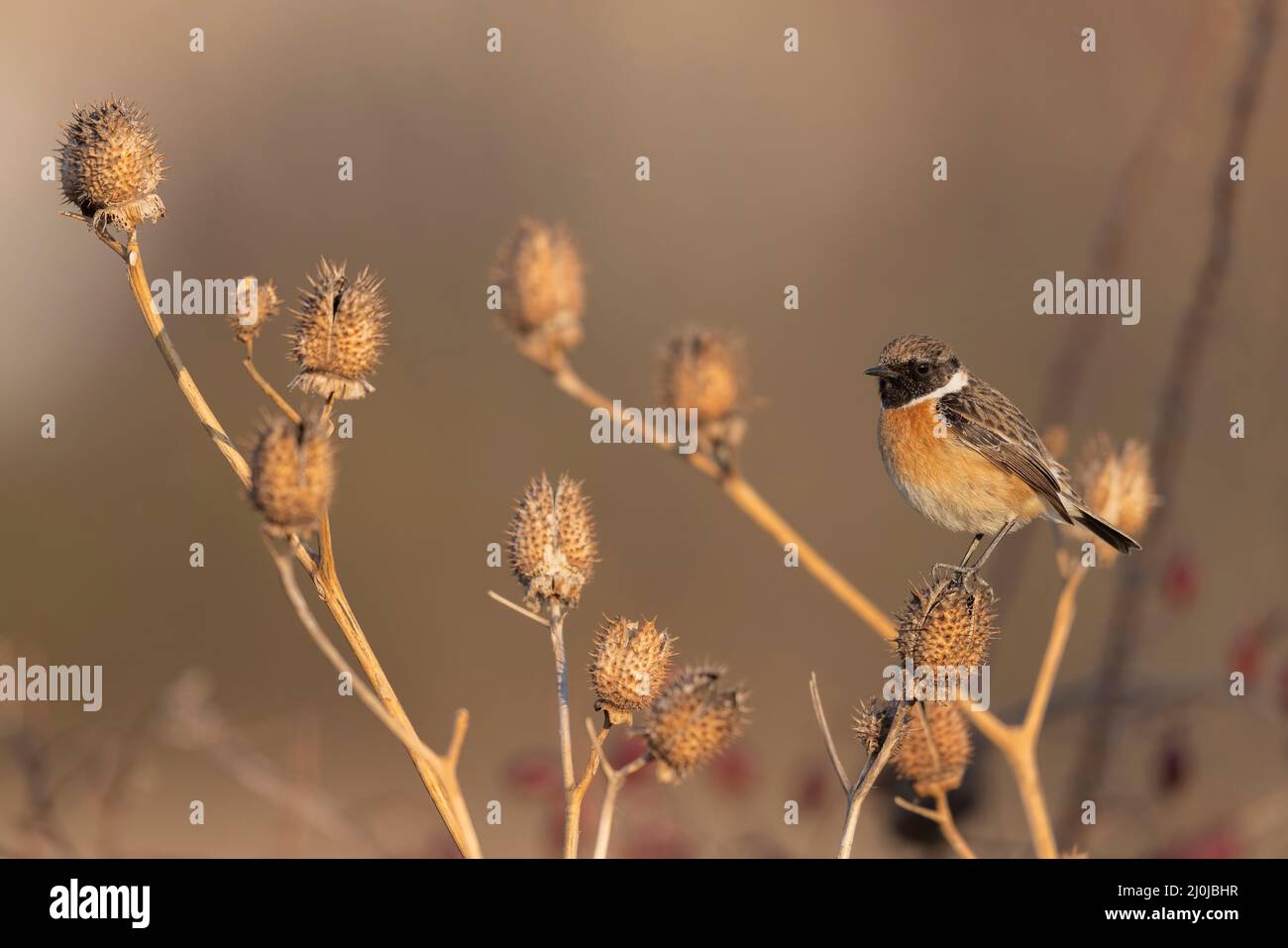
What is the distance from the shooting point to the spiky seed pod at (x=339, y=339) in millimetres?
3338

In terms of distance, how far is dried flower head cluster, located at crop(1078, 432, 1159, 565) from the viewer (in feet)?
13.8

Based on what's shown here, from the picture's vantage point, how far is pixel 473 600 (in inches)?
502

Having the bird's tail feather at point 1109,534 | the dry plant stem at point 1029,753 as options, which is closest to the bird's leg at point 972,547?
the bird's tail feather at point 1109,534

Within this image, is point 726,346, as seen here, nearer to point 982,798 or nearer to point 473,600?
point 982,798

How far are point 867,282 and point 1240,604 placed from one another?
446 cm

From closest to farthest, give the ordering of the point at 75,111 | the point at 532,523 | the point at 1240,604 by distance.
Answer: the point at 532,523 < the point at 75,111 < the point at 1240,604

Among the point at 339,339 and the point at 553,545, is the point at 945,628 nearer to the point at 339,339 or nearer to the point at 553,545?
the point at 553,545

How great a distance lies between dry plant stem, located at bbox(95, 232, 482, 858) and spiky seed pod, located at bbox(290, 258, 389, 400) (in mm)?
358

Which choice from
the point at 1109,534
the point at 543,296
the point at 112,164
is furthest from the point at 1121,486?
the point at 112,164

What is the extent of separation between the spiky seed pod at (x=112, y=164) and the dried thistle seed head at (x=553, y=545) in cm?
142

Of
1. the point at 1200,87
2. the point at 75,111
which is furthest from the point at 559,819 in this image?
the point at 1200,87

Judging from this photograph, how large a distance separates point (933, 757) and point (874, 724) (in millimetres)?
332

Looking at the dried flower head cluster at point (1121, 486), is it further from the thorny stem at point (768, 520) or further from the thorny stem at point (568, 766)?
the thorny stem at point (568, 766)

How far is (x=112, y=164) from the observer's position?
3.61m
